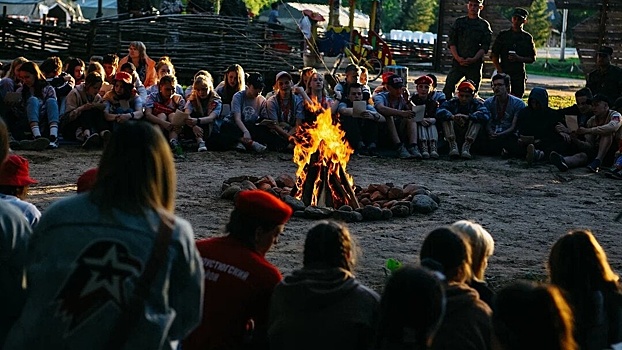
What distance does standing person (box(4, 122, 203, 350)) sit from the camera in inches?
132

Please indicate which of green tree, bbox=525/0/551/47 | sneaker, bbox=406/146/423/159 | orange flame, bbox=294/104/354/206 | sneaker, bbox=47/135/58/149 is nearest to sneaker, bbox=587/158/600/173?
sneaker, bbox=406/146/423/159

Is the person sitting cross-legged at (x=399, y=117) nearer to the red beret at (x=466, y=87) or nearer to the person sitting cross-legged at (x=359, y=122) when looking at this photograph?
the person sitting cross-legged at (x=359, y=122)

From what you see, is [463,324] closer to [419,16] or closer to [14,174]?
[14,174]

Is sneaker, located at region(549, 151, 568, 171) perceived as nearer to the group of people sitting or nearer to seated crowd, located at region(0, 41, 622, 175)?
seated crowd, located at region(0, 41, 622, 175)

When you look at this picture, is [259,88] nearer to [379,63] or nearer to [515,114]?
[515,114]

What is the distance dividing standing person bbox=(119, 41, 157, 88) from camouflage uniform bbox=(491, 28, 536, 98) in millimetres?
5109

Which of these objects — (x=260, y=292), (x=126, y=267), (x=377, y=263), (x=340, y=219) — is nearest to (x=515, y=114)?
(x=340, y=219)

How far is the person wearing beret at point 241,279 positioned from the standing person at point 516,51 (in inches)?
481

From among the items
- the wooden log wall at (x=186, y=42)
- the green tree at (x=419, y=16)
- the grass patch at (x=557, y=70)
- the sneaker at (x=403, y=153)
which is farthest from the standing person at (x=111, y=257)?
the green tree at (x=419, y=16)

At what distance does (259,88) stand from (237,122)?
50cm

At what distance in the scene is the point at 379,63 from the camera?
89.0ft

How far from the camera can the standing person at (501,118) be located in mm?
14023

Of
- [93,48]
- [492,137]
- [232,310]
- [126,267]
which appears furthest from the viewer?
[93,48]

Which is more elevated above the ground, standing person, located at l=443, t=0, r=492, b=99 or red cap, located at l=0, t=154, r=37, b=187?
standing person, located at l=443, t=0, r=492, b=99
